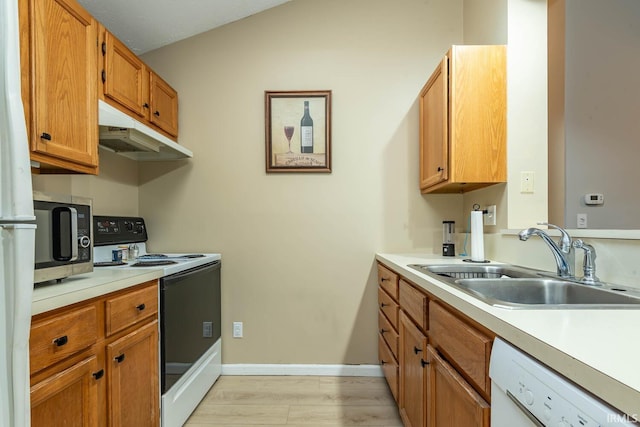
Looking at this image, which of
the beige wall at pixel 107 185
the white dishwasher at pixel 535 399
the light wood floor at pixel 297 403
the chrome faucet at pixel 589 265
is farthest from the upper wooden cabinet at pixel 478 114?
the beige wall at pixel 107 185

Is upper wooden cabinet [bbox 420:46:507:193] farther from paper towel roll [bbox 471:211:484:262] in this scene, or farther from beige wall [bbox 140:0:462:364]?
beige wall [bbox 140:0:462:364]

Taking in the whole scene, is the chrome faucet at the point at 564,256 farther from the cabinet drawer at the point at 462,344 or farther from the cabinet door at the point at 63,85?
the cabinet door at the point at 63,85

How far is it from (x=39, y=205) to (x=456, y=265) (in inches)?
70.7

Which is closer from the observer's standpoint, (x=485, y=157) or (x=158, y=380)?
(x=158, y=380)

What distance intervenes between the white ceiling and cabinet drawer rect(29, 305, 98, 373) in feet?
5.95

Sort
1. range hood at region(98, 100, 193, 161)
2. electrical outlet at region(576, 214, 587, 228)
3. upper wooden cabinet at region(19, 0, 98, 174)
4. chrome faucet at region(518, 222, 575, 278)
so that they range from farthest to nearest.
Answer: electrical outlet at region(576, 214, 587, 228), range hood at region(98, 100, 193, 161), chrome faucet at region(518, 222, 575, 278), upper wooden cabinet at region(19, 0, 98, 174)

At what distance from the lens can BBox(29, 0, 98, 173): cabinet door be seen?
1187 millimetres

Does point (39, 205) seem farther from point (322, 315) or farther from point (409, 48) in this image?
point (409, 48)

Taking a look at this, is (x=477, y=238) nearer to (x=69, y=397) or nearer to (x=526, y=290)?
(x=526, y=290)

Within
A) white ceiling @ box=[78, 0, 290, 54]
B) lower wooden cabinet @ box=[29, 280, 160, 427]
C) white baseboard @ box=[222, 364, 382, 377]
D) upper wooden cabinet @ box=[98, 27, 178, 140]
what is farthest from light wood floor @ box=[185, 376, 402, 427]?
white ceiling @ box=[78, 0, 290, 54]

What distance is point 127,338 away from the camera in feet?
4.40

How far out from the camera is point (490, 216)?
200 centimetres

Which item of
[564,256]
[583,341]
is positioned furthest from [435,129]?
[583,341]

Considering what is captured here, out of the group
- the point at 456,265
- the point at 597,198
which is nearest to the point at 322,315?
the point at 456,265
